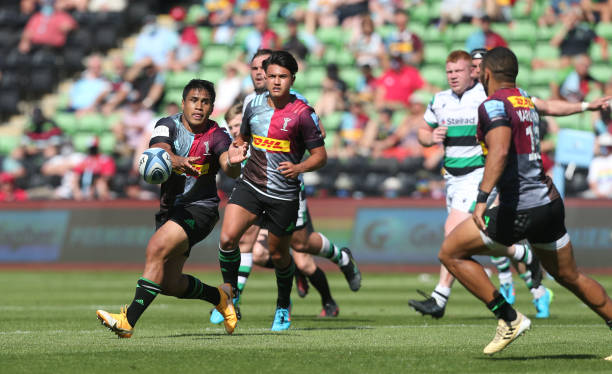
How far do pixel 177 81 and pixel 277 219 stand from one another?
54.3ft

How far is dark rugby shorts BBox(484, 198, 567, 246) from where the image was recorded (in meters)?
7.62

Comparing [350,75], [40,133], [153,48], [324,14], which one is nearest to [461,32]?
[350,75]

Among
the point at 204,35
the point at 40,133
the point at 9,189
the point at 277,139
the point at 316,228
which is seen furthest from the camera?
the point at 204,35

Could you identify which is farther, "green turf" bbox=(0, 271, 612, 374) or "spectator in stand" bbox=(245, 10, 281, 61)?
"spectator in stand" bbox=(245, 10, 281, 61)

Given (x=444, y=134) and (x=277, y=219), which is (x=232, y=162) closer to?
(x=277, y=219)

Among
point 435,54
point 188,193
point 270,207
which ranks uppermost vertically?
point 435,54

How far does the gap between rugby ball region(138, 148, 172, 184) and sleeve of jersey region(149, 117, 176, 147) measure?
0.38m

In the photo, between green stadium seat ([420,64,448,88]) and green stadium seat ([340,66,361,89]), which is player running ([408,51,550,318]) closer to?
green stadium seat ([420,64,448,88])

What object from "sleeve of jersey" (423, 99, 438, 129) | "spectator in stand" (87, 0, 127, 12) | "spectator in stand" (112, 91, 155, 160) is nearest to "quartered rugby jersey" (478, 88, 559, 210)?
"sleeve of jersey" (423, 99, 438, 129)

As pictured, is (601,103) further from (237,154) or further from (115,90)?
(115,90)

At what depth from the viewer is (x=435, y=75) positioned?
930 inches

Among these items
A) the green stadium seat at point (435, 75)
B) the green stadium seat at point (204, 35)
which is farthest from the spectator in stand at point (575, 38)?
the green stadium seat at point (204, 35)

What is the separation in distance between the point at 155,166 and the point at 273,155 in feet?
4.68

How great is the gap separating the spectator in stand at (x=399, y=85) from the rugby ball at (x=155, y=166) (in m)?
14.0
